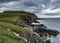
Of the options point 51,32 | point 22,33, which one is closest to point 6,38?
point 22,33

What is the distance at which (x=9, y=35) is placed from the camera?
128 ft

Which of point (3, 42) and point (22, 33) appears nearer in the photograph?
point (3, 42)

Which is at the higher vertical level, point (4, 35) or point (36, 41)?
point (4, 35)

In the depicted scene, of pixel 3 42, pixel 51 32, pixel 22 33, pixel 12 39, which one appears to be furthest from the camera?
pixel 51 32

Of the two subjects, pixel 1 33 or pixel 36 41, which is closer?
pixel 1 33

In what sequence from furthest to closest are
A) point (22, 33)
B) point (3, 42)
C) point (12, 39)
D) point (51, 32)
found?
point (51, 32) < point (22, 33) < point (12, 39) < point (3, 42)

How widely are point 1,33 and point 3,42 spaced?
187 inches

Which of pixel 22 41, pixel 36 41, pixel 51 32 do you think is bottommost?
pixel 51 32

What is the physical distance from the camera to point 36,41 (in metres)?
49.9

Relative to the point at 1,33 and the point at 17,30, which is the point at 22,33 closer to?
the point at 17,30

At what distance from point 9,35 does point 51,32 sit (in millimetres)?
105973

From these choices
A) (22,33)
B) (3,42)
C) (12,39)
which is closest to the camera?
(3,42)

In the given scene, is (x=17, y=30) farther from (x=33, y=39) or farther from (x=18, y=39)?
(x=18, y=39)

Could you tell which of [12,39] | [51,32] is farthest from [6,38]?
[51,32]
